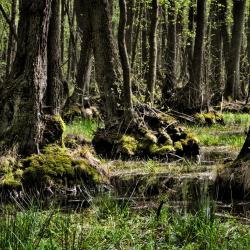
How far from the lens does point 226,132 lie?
15.9 metres

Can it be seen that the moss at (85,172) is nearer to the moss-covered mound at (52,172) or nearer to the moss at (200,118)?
the moss-covered mound at (52,172)

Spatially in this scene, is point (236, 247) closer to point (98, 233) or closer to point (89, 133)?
point (98, 233)

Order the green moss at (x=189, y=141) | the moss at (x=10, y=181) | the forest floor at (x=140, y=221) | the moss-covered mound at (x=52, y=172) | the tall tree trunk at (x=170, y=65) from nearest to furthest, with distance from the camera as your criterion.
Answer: the forest floor at (x=140, y=221) → the moss at (x=10, y=181) → the moss-covered mound at (x=52, y=172) → the green moss at (x=189, y=141) → the tall tree trunk at (x=170, y=65)

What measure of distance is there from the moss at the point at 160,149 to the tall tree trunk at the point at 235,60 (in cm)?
1252

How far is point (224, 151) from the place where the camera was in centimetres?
1213

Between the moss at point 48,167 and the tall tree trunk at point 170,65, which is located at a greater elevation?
the tall tree trunk at point 170,65

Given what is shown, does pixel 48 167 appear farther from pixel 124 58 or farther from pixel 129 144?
pixel 124 58

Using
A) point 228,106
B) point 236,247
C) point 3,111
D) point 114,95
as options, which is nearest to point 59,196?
point 3,111

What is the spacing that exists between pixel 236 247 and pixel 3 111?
5.40m

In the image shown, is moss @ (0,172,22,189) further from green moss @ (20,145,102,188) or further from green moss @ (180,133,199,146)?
green moss @ (180,133,199,146)

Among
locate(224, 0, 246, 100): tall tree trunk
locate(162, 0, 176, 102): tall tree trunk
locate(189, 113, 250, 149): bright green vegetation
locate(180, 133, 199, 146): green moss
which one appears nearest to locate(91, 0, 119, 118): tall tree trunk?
locate(180, 133, 199, 146): green moss

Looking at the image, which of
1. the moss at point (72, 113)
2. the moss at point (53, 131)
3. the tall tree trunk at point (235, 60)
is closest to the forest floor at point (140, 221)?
the moss at point (53, 131)

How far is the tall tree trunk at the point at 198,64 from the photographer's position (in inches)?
714

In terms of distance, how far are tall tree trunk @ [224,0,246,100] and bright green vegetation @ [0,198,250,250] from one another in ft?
60.2
